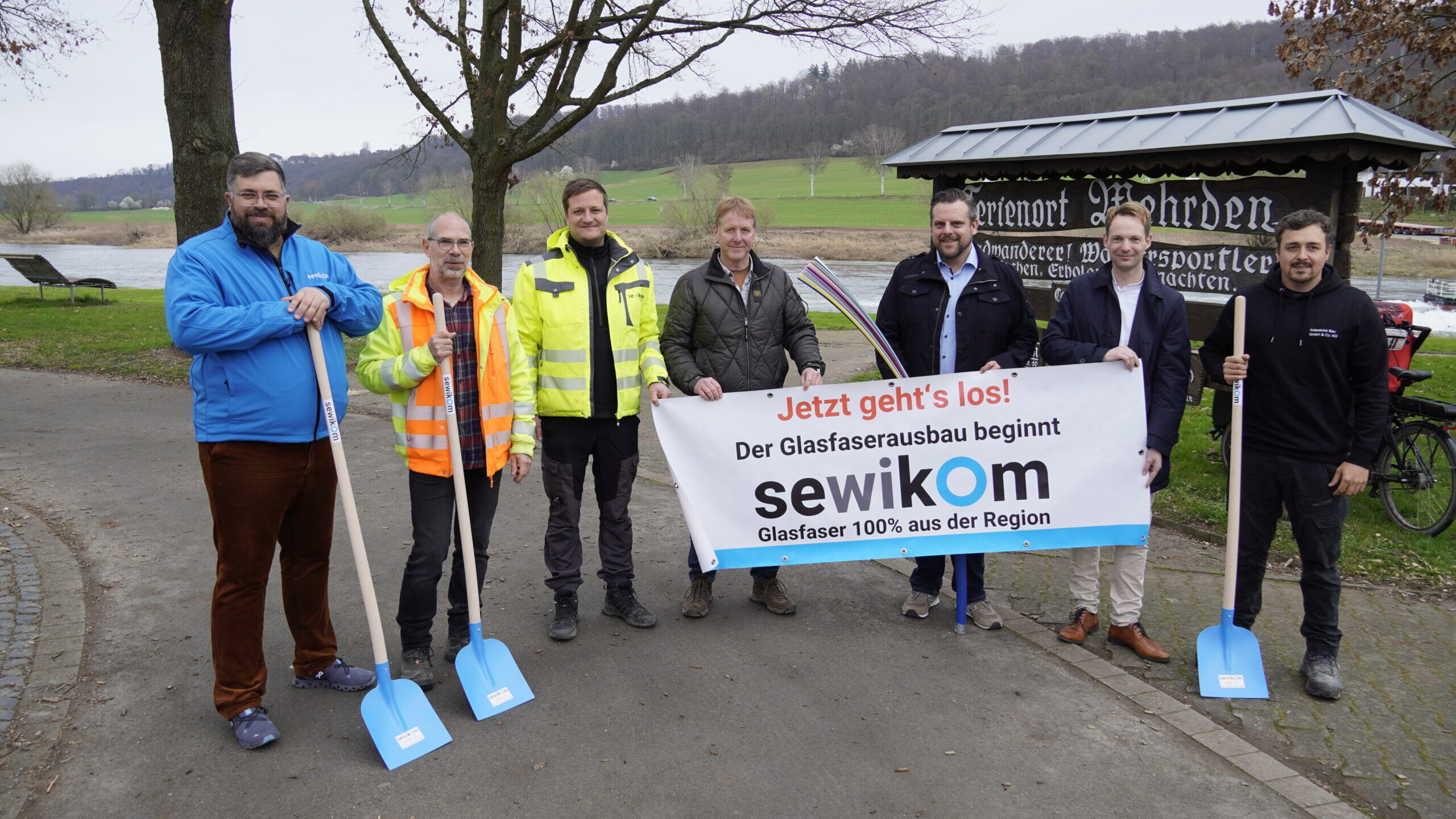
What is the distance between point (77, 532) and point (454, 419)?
392cm

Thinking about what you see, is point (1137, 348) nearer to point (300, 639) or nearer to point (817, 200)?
point (300, 639)

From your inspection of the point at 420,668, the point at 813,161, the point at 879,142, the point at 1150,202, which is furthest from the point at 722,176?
the point at 420,668

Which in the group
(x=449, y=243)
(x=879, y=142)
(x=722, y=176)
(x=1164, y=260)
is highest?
(x=879, y=142)

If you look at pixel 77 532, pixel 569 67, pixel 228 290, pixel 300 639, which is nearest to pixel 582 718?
pixel 300 639

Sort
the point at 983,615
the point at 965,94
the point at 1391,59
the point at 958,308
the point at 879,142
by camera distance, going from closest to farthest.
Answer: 1. the point at 958,308
2. the point at 983,615
3. the point at 1391,59
4. the point at 965,94
5. the point at 879,142

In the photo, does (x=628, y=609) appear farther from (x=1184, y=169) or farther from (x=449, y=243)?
→ (x=1184, y=169)

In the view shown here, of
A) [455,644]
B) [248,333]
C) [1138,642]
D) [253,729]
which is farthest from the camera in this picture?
[1138,642]

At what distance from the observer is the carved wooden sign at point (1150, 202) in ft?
22.3

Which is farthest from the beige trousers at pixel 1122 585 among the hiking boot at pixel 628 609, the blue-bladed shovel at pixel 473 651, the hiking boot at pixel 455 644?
the hiking boot at pixel 455 644

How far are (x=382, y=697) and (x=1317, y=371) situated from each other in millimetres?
4210

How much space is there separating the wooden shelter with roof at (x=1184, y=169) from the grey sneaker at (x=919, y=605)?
148 inches

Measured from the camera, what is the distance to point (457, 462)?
3965 millimetres

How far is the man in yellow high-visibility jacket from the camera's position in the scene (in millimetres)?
4598

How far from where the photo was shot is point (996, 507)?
15.8 ft
